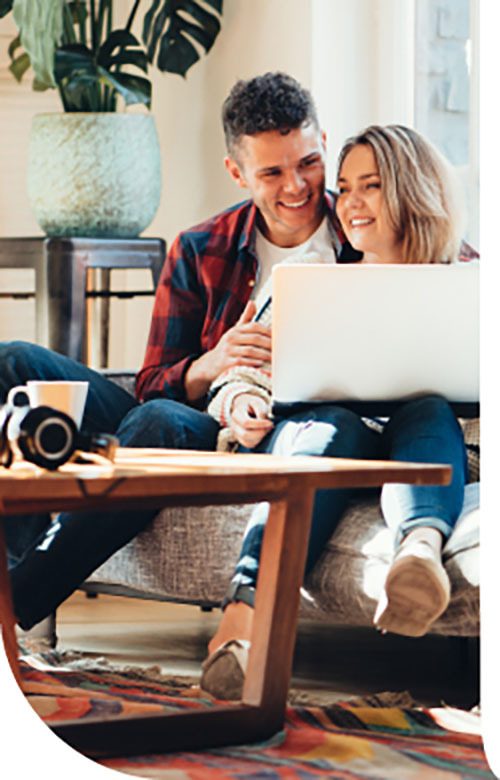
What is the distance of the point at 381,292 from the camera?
1.57 metres

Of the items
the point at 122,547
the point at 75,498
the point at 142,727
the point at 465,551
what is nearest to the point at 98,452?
the point at 75,498

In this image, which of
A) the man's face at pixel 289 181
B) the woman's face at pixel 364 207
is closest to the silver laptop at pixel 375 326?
the woman's face at pixel 364 207

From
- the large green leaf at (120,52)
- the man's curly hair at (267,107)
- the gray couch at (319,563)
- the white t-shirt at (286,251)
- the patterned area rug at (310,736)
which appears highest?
the large green leaf at (120,52)

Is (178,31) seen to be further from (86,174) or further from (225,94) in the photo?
(86,174)

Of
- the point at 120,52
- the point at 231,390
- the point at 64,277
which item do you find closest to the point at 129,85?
the point at 120,52

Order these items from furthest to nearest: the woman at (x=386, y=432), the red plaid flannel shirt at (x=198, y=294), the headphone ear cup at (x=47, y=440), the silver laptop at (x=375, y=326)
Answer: the red plaid flannel shirt at (x=198, y=294) → the silver laptop at (x=375, y=326) → the woman at (x=386, y=432) → the headphone ear cup at (x=47, y=440)

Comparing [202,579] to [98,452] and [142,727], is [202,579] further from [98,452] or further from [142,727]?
[98,452]

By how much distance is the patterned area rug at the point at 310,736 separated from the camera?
1.24 metres

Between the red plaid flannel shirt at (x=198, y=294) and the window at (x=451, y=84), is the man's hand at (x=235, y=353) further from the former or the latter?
the window at (x=451, y=84)

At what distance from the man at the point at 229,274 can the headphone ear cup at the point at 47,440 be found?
62 cm

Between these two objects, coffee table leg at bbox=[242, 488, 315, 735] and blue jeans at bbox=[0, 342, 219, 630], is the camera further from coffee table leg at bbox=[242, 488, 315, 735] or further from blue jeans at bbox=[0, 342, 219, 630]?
blue jeans at bbox=[0, 342, 219, 630]

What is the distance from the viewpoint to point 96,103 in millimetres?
2545

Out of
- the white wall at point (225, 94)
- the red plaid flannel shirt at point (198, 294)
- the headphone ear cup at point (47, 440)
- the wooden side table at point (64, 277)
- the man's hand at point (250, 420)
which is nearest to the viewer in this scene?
the headphone ear cup at point (47, 440)

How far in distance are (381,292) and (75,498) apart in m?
0.62
